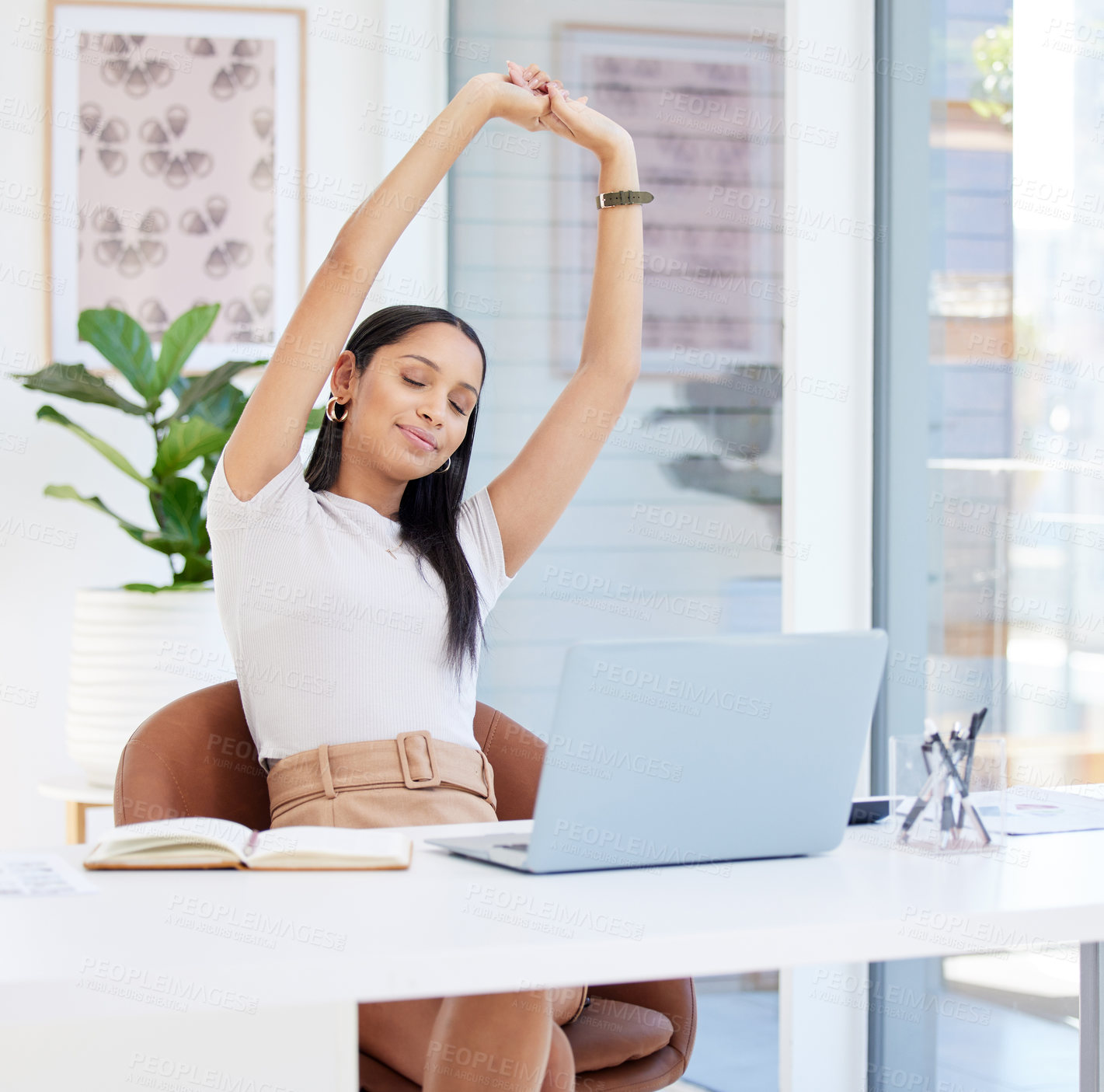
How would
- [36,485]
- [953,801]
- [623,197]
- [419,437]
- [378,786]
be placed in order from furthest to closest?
1. [36,485]
2. [623,197]
3. [419,437]
4. [378,786]
5. [953,801]

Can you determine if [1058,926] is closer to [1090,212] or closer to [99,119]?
[1090,212]

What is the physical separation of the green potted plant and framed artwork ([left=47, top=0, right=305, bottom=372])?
0.50 metres

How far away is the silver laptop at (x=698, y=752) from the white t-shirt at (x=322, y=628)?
0.36 m

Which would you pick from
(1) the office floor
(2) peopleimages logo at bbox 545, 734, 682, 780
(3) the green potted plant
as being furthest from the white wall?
(2) peopleimages logo at bbox 545, 734, 682, 780

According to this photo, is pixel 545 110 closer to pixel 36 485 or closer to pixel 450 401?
pixel 450 401

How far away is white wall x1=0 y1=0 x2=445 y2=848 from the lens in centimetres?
330

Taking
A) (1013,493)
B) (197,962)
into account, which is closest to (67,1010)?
(197,962)

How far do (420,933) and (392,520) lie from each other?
0.92 metres

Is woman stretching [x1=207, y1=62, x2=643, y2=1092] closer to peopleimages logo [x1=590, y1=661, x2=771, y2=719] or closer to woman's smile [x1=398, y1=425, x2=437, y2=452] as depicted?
woman's smile [x1=398, y1=425, x2=437, y2=452]

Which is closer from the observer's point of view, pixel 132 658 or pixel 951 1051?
pixel 951 1051

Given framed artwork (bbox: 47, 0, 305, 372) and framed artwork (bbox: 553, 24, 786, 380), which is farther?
framed artwork (bbox: 47, 0, 305, 372)

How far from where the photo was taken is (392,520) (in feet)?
5.68

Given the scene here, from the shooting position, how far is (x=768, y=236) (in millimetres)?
2725

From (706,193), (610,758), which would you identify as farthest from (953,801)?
(706,193)
